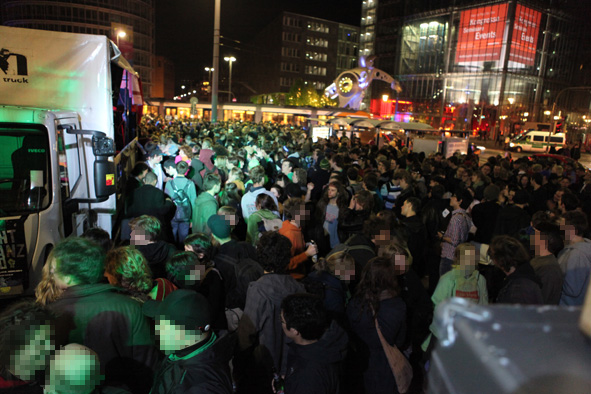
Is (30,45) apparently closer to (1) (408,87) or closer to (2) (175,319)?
(2) (175,319)

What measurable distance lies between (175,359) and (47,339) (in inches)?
25.3

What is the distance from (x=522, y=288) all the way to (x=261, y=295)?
2266mm

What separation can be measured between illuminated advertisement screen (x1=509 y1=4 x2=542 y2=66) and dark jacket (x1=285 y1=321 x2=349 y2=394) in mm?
64513

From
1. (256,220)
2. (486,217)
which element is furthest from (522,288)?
(486,217)

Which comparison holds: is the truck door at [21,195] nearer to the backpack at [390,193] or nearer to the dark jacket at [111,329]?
the dark jacket at [111,329]

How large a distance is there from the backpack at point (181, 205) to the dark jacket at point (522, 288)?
4.79 m

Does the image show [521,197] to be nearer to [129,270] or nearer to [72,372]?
[129,270]

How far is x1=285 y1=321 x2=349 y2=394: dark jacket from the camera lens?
93.7 inches

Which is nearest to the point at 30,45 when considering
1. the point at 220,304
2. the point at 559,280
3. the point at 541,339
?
the point at 220,304

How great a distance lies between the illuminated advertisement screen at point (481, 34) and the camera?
181ft

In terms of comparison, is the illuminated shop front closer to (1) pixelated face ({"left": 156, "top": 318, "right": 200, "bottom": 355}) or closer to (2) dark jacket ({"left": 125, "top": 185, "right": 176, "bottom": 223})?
(2) dark jacket ({"left": 125, "top": 185, "right": 176, "bottom": 223})

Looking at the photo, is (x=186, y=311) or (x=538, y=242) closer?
(x=186, y=311)

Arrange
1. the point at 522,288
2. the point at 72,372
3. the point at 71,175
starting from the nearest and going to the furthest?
the point at 72,372 → the point at 522,288 → the point at 71,175

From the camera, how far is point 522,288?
11.1ft
